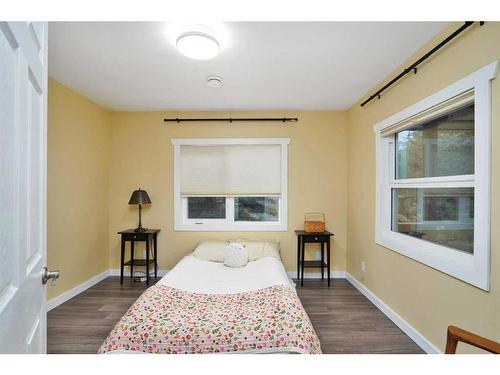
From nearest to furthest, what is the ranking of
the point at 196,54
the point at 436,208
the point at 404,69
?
the point at 196,54 → the point at 436,208 → the point at 404,69

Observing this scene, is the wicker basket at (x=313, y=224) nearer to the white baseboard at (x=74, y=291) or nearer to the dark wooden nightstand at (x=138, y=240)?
the dark wooden nightstand at (x=138, y=240)

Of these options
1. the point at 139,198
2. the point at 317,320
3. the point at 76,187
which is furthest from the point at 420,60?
the point at 76,187

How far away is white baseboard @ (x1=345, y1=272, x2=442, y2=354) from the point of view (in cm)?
191

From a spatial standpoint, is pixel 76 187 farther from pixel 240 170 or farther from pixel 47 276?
pixel 47 276

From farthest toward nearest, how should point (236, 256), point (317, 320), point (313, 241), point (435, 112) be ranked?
point (313, 241) → point (236, 256) → point (317, 320) → point (435, 112)

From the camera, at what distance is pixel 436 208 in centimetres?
207

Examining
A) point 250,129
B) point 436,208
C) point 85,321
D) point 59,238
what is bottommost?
point 85,321

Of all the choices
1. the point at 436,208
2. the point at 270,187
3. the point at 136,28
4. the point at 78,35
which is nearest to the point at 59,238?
the point at 78,35

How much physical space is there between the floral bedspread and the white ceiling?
2026 millimetres

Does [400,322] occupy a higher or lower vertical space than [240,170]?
lower

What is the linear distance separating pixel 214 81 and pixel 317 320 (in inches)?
106

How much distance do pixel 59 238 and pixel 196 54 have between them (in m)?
2.54

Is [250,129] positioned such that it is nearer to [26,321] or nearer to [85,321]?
[85,321]

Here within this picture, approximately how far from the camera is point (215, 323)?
1547mm
